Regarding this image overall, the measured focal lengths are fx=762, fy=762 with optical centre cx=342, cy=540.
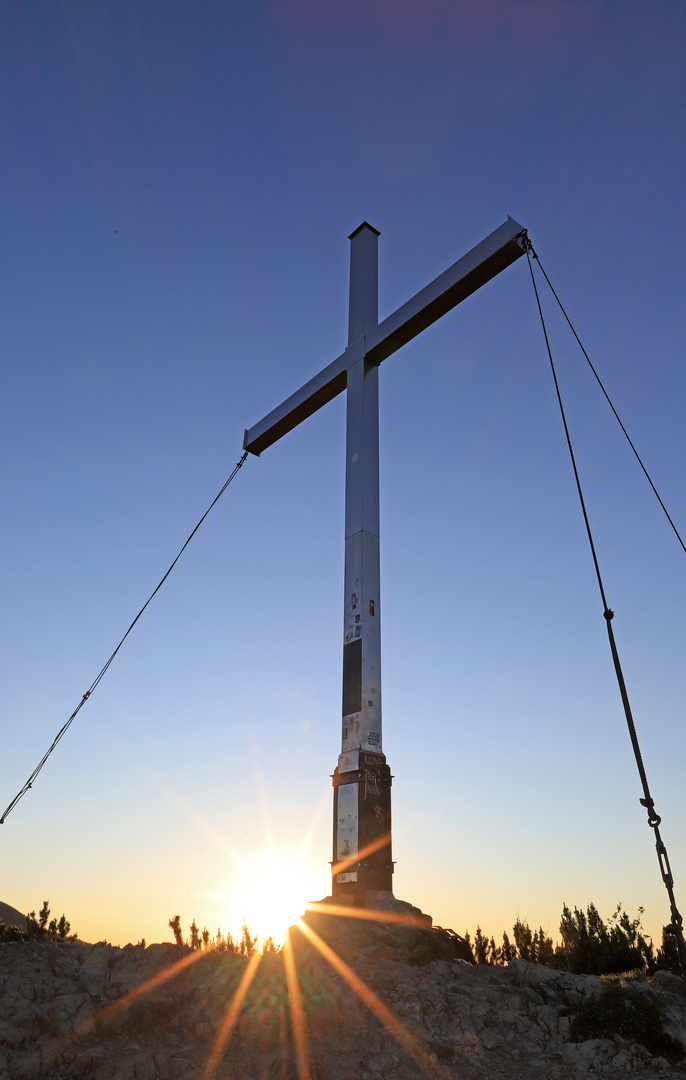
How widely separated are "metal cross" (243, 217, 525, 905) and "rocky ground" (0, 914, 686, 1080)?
1.54 metres

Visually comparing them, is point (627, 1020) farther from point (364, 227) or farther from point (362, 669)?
point (364, 227)

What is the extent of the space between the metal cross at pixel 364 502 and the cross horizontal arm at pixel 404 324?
19mm

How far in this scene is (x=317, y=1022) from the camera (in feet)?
24.7

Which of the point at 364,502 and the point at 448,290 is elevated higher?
the point at 448,290

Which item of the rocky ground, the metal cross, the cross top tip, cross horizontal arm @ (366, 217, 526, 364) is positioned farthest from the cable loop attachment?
the cross top tip

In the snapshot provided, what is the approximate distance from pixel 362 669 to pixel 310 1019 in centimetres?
450

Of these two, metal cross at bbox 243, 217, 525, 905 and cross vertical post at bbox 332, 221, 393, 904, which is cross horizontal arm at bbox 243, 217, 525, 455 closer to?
metal cross at bbox 243, 217, 525, 905

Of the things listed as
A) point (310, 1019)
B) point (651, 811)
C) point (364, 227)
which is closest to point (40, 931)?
point (310, 1019)

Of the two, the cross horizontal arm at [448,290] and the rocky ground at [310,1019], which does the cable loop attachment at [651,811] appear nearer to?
the rocky ground at [310,1019]

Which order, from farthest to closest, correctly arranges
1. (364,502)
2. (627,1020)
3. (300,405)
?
(300,405) → (364,502) → (627,1020)

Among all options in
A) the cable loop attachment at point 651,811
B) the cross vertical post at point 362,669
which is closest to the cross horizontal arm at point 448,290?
the cross vertical post at point 362,669

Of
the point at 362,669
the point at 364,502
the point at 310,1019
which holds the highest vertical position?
the point at 364,502

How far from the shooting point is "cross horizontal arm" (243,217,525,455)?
11797 mm

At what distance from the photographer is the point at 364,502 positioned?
40.1ft
